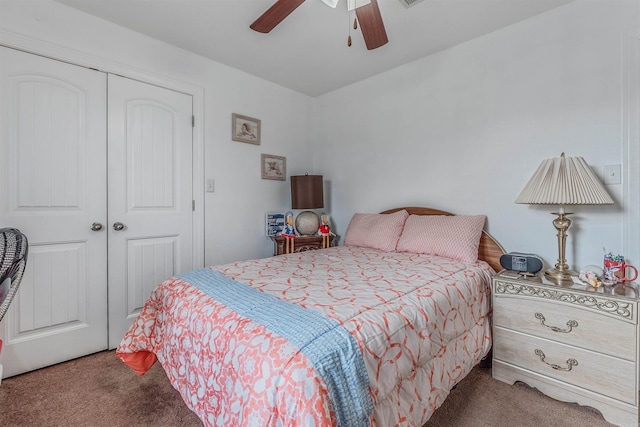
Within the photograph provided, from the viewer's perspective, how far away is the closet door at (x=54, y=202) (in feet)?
6.04

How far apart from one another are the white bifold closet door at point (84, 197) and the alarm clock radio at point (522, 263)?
8.17ft

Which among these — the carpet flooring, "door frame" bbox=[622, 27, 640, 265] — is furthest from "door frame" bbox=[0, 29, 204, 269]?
"door frame" bbox=[622, 27, 640, 265]

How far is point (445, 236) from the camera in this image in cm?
220

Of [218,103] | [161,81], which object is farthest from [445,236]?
[161,81]

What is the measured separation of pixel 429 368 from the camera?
1355mm

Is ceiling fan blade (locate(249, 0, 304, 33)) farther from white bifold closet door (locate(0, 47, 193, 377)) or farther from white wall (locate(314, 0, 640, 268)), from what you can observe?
white wall (locate(314, 0, 640, 268))

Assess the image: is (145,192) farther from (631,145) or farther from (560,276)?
(631,145)

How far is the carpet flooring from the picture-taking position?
146 centimetres

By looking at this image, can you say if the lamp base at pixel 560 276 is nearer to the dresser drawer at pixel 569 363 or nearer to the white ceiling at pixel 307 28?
the dresser drawer at pixel 569 363

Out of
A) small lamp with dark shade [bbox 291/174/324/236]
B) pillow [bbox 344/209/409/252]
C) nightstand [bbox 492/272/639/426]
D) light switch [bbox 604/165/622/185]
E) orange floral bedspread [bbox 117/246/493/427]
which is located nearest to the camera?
orange floral bedspread [bbox 117/246/493/427]

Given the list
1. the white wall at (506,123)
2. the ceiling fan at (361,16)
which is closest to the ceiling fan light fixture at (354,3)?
the ceiling fan at (361,16)

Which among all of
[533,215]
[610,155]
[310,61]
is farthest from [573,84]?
[310,61]

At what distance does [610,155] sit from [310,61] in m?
2.34

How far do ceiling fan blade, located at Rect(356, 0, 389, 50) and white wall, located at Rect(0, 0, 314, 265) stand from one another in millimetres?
1616
